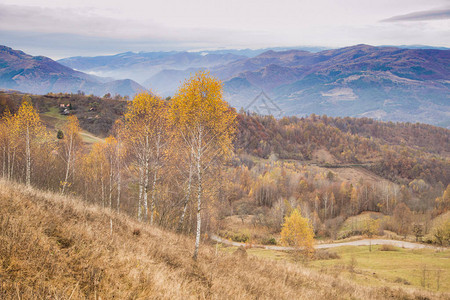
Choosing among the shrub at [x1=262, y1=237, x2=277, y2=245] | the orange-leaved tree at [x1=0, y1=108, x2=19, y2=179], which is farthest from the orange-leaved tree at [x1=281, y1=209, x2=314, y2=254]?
the orange-leaved tree at [x1=0, y1=108, x2=19, y2=179]

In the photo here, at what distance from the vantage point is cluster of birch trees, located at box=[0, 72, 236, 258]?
13.8 metres

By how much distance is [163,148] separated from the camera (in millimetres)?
21578

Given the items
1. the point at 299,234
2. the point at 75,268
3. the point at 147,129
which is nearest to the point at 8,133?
the point at 147,129

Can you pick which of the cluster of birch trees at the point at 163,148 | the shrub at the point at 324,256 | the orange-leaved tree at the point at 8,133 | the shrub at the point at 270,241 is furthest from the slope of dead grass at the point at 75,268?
the shrub at the point at 270,241

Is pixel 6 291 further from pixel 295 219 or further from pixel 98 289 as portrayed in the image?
pixel 295 219

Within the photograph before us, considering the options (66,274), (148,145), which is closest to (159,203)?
(148,145)

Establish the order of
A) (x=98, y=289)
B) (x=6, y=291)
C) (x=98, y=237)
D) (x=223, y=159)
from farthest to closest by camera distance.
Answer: (x=223, y=159) < (x=98, y=237) < (x=98, y=289) < (x=6, y=291)

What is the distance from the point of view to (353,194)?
107m

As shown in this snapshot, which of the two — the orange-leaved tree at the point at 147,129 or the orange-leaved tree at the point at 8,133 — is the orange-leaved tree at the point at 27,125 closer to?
the orange-leaved tree at the point at 8,133

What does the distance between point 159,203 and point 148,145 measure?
371 inches

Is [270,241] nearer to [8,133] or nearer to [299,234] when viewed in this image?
[299,234]

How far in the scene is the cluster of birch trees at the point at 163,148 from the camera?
1376cm

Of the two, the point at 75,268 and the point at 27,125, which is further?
the point at 27,125

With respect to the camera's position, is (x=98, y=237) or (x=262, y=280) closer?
(x=98, y=237)
